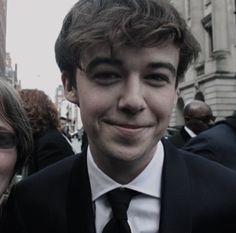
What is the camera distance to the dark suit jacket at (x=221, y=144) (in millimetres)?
3271

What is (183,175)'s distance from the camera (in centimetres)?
191

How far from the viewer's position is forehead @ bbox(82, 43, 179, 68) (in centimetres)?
175

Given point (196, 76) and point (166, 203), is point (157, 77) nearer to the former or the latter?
point (166, 203)

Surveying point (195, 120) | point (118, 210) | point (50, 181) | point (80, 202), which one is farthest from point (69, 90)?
point (195, 120)

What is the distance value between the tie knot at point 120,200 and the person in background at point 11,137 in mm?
621

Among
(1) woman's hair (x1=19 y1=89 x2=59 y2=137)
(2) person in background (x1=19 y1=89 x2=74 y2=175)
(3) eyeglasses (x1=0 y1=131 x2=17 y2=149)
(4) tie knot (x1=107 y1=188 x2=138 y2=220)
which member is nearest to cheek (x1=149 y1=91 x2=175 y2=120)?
(4) tie knot (x1=107 y1=188 x2=138 y2=220)

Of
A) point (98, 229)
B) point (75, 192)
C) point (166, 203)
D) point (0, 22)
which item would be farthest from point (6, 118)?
point (0, 22)

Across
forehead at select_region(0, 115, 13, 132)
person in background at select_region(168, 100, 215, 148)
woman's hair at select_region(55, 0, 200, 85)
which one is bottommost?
person in background at select_region(168, 100, 215, 148)

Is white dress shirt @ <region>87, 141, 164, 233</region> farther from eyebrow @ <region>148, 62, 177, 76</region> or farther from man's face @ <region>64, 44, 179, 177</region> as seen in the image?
eyebrow @ <region>148, 62, 177, 76</region>

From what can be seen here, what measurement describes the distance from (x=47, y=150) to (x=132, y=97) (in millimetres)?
2495

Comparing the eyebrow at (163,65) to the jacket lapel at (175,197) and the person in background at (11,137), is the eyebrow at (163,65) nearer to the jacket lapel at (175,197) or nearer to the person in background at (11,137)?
the jacket lapel at (175,197)

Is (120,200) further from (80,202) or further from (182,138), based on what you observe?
(182,138)

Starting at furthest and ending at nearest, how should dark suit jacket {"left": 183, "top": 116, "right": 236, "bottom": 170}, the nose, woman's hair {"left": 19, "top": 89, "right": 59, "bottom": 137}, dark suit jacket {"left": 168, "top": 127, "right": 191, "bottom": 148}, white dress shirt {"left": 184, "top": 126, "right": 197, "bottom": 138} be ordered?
white dress shirt {"left": 184, "top": 126, "right": 197, "bottom": 138} → dark suit jacket {"left": 168, "top": 127, "right": 191, "bottom": 148} → woman's hair {"left": 19, "top": 89, "right": 59, "bottom": 137} → dark suit jacket {"left": 183, "top": 116, "right": 236, "bottom": 170} → the nose

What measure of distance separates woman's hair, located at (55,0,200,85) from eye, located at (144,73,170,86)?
0.13m
